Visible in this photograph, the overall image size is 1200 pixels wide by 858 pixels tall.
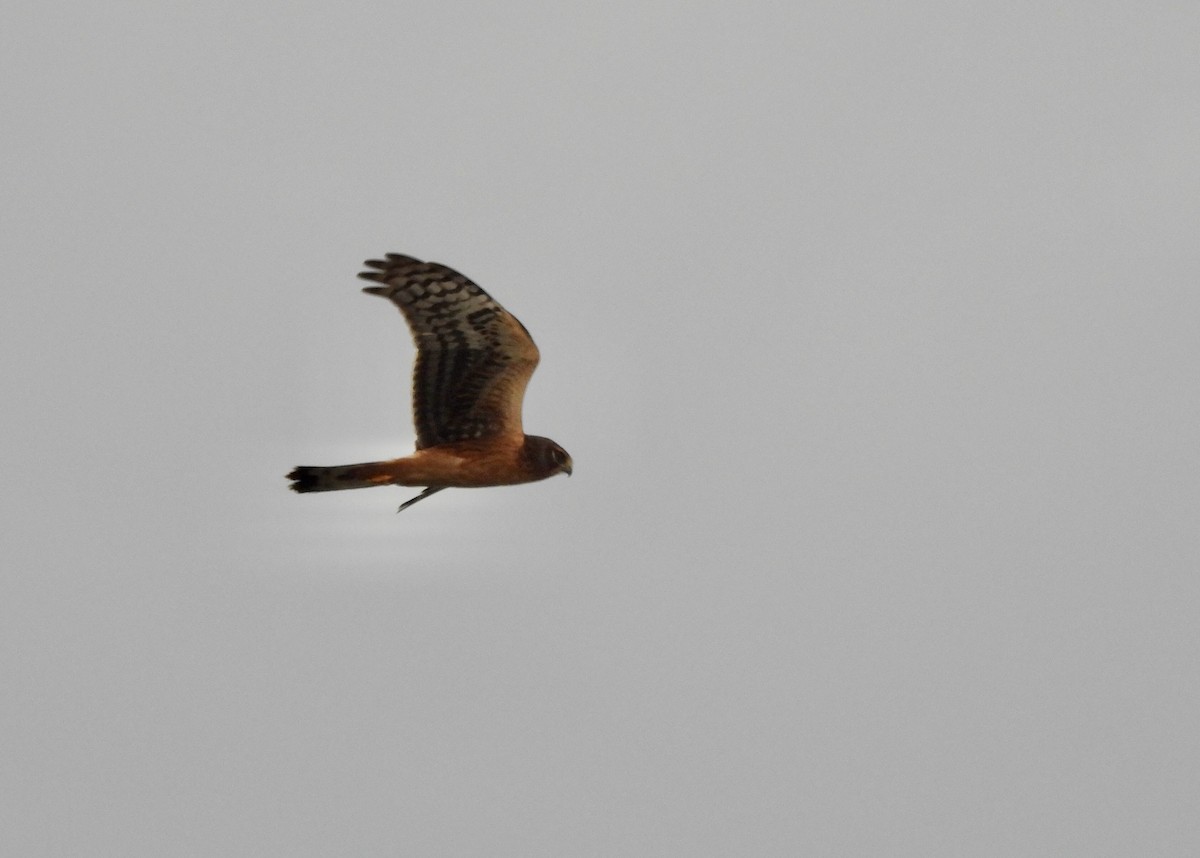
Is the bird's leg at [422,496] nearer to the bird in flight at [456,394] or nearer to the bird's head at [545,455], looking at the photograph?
the bird in flight at [456,394]

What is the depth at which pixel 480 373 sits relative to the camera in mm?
18938

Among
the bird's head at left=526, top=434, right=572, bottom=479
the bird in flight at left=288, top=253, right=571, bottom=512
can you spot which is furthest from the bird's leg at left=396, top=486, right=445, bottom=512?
the bird's head at left=526, top=434, right=572, bottom=479

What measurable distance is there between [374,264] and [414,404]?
1404 mm

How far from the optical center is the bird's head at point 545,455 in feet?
62.5

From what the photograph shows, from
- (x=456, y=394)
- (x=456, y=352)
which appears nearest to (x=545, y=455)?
(x=456, y=394)

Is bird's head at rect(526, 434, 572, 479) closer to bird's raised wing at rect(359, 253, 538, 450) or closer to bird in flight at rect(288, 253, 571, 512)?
bird in flight at rect(288, 253, 571, 512)

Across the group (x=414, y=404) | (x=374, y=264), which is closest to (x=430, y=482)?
(x=414, y=404)

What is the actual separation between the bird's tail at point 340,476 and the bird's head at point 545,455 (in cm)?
128

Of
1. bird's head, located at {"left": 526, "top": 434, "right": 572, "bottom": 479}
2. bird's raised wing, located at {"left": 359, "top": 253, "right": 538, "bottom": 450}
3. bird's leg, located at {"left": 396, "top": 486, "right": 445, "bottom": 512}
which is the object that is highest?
bird's raised wing, located at {"left": 359, "top": 253, "right": 538, "bottom": 450}

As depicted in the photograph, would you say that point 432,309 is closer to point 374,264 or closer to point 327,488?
point 374,264

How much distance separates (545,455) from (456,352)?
1.24 metres

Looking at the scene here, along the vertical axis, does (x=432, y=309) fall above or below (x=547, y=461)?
above

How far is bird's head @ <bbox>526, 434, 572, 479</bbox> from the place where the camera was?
19062mm

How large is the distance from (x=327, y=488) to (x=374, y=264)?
2.01 m
